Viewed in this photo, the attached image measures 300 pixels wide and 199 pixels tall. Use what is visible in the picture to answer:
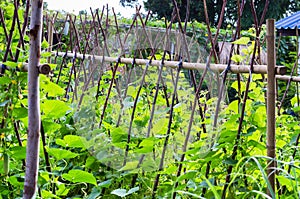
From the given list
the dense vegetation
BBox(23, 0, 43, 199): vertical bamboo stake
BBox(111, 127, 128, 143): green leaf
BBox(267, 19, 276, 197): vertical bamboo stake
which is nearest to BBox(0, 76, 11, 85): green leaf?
the dense vegetation

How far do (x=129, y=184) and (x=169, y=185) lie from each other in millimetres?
222

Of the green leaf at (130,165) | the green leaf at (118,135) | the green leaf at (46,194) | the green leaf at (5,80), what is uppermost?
the green leaf at (5,80)

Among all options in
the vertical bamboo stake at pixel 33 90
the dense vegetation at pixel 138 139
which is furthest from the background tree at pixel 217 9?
the vertical bamboo stake at pixel 33 90

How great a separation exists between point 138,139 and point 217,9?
6584 mm

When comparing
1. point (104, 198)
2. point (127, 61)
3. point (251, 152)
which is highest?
point (127, 61)

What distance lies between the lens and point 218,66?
1.40m

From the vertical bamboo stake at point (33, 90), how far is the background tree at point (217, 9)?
140 inches

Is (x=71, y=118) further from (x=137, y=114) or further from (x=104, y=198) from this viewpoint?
(x=104, y=198)

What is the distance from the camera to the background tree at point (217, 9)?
292 inches

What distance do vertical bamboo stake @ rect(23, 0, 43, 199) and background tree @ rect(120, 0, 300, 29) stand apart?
3.56 metres

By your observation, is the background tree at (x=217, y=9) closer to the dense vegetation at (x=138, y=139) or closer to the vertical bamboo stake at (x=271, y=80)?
the dense vegetation at (x=138, y=139)

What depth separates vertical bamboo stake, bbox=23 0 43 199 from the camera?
1.00 metres

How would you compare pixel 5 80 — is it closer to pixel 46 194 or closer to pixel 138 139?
pixel 46 194

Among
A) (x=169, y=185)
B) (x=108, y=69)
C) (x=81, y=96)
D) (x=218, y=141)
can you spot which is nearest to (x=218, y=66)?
(x=218, y=141)
